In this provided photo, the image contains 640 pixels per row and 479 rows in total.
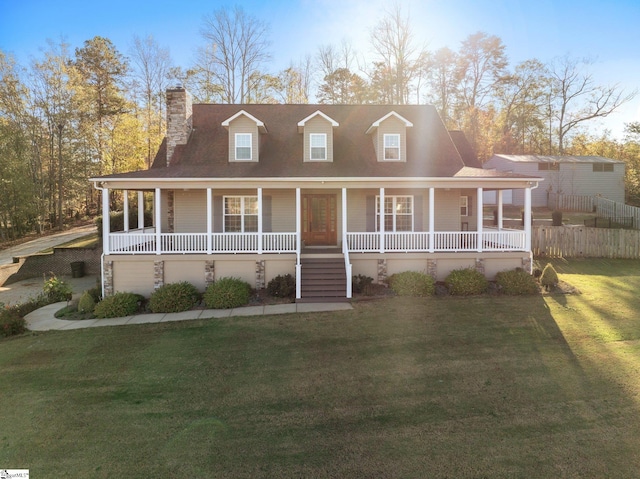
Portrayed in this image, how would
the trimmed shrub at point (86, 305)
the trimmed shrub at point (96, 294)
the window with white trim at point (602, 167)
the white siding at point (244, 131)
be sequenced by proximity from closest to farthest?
the trimmed shrub at point (86, 305) < the trimmed shrub at point (96, 294) < the white siding at point (244, 131) < the window with white trim at point (602, 167)

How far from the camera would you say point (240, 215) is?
15.9 meters

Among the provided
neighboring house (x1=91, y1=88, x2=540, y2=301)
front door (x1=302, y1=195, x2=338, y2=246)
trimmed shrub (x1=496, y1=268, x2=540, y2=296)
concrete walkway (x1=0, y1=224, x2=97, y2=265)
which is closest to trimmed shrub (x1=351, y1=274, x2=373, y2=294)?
neighboring house (x1=91, y1=88, x2=540, y2=301)

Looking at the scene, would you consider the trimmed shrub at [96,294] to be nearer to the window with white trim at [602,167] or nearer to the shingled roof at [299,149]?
the shingled roof at [299,149]

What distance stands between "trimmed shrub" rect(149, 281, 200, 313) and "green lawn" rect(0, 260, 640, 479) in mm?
1478

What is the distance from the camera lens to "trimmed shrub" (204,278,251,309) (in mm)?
11992

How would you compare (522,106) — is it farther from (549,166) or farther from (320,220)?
(320,220)

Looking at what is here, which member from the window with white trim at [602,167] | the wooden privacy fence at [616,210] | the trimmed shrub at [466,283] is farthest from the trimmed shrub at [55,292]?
the window with white trim at [602,167]

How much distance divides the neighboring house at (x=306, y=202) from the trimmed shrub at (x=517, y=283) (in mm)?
1023

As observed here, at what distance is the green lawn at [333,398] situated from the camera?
4.55m

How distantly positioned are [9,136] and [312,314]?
28440mm

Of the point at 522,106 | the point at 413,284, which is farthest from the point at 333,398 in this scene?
the point at 522,106

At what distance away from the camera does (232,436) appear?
509cm

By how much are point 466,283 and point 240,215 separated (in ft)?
30.1

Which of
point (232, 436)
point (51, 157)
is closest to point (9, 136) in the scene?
point (51, 157)
